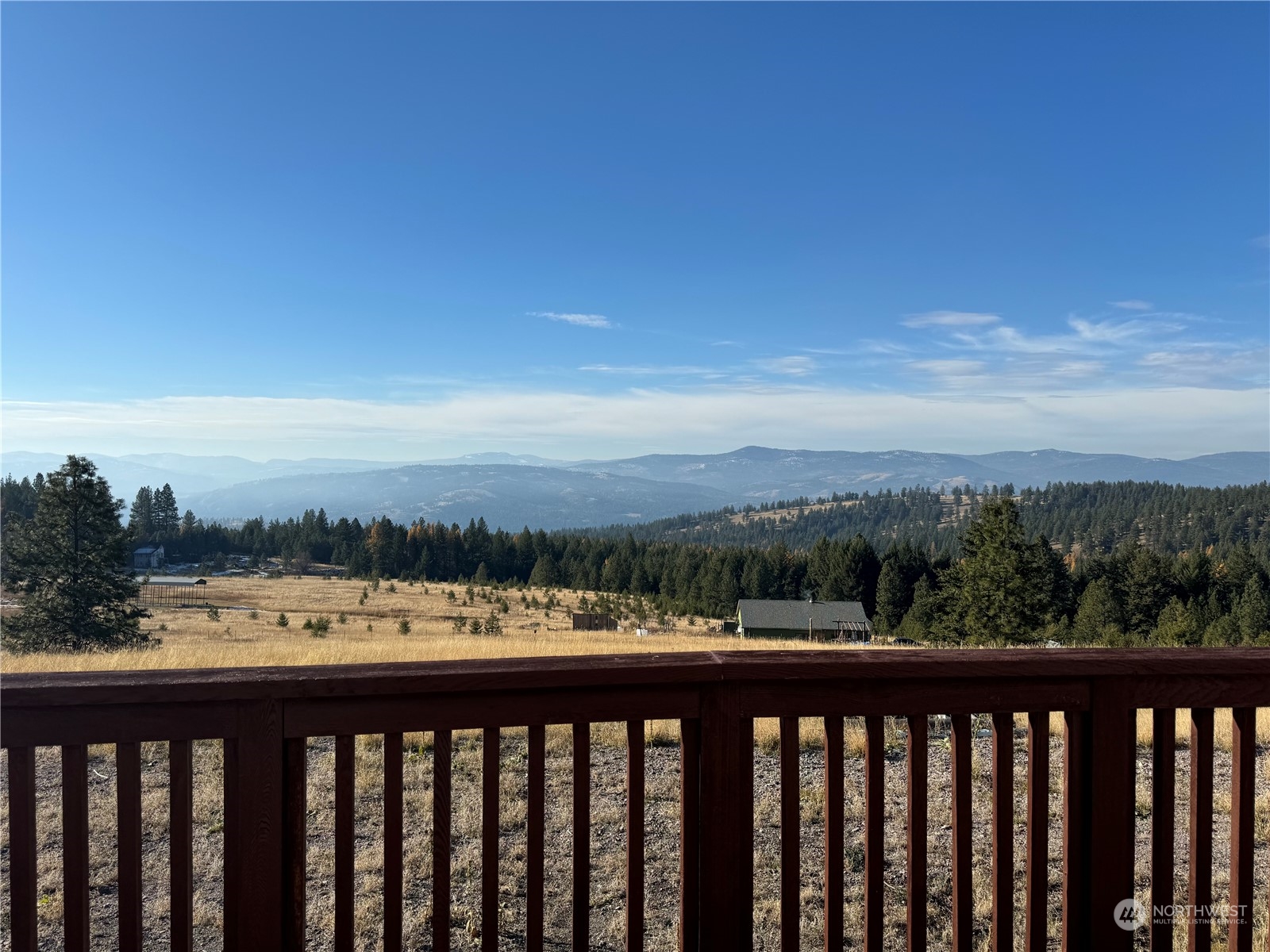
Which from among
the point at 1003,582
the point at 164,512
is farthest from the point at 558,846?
the point at 164,512

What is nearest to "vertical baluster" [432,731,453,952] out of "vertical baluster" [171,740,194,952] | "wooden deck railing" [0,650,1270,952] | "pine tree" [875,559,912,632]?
"wooden deck railing" [0,650,1270,952]

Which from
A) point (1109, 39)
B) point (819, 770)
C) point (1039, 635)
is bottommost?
point (1039, 635)

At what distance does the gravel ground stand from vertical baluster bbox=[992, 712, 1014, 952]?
1546mm

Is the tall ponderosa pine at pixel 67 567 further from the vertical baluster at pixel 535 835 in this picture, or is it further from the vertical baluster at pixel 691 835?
the vertical baluster at pixel 691 835

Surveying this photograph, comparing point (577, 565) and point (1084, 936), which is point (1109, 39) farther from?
point (577, 565)

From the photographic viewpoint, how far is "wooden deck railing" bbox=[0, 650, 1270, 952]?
1.77 m

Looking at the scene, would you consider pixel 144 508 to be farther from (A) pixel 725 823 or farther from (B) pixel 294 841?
(A) pixel 725 823

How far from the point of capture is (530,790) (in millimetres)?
1886

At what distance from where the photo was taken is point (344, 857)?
1854 millimetres

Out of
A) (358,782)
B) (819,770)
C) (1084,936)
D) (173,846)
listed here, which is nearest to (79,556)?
(358,782)

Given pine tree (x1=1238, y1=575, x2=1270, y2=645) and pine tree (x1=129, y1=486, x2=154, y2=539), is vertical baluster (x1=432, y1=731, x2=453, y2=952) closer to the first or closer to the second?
pine tree (x1=1238, y1=575, x2=1270, y2=645)

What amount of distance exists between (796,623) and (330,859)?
44.7m

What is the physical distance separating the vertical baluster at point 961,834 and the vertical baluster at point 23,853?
225 centimetres

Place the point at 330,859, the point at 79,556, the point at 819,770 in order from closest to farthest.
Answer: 1. the point at 330,859
2. the point at 819,770
3. the point at 79,556
